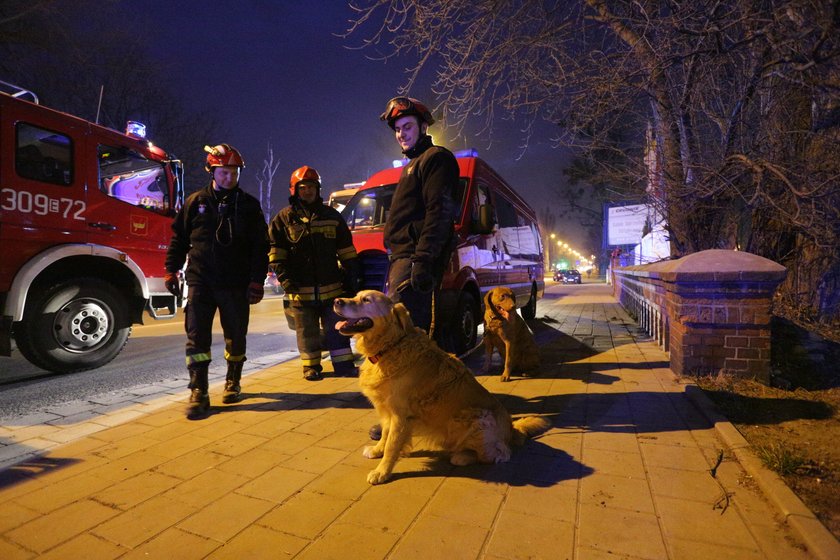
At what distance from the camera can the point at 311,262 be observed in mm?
4340

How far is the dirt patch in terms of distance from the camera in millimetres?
2072

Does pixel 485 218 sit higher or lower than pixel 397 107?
lower

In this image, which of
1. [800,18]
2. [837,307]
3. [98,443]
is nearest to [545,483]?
[98,443]

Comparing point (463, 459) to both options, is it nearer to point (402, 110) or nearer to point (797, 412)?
point (402, 110)

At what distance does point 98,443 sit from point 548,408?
350cm

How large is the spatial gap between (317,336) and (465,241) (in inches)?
88.1

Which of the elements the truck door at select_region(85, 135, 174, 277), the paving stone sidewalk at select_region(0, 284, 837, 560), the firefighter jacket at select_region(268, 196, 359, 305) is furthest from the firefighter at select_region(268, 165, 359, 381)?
the truck door at select_region(85, 135, 174, 277)

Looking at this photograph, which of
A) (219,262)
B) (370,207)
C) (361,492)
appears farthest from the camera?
(370,207)

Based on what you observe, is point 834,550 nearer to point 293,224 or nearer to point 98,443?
point 98,443

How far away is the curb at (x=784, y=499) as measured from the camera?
1558 mm

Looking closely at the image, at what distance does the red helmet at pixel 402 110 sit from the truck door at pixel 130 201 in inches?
176

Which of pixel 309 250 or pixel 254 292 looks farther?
pixel 309 250

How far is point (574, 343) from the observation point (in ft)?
21.5

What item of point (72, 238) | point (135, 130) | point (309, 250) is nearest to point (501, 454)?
point (309, 250)
